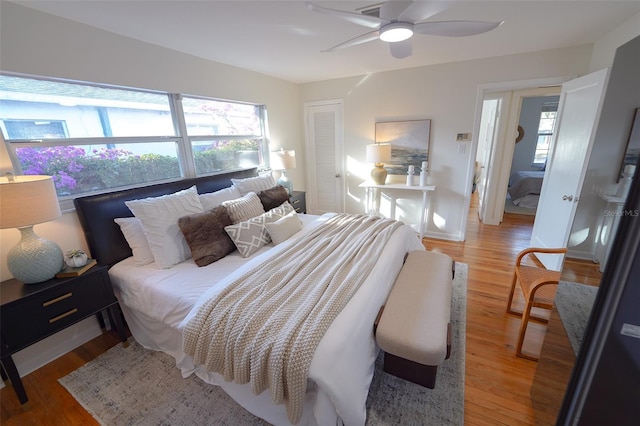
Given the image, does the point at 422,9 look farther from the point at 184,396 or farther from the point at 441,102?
the point at 184,396

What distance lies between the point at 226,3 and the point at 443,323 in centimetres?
238

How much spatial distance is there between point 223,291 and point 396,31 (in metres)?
1.88

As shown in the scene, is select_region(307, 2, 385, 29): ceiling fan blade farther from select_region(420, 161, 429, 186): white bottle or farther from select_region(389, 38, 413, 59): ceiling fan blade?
select_region(420, 161, 429, 186): white bottle

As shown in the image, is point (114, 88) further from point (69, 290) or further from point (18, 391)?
point (18, 391)

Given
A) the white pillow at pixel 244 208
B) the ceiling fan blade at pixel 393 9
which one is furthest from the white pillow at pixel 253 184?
the ceiling fan blade at pixel 393 9

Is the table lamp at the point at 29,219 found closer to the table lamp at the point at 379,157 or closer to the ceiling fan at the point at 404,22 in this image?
the ceiling fan at the point at 404,22

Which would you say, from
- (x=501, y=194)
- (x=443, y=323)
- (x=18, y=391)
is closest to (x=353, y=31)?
(x=443, y=323)

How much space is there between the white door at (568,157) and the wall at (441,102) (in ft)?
1.55

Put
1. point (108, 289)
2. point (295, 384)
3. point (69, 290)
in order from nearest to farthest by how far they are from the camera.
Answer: point (295, 384)
point (69, 290)
point (108, 289)

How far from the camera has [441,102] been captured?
10.9 ft

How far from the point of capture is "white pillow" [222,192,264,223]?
2.27 m

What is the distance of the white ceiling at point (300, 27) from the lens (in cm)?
167

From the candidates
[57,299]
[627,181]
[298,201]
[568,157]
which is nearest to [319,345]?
[627,181]

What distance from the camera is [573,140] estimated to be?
8.02 ft
